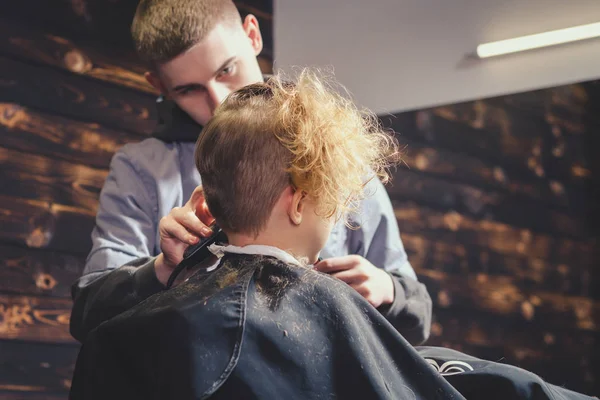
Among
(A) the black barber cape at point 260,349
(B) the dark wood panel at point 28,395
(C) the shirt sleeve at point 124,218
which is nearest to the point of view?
(A) the black barber cape at point 260,349

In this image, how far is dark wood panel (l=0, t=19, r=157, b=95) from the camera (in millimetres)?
2484

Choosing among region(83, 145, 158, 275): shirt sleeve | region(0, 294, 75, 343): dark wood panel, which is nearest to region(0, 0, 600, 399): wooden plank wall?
region(0, 294, 75, 343): dark wood panel

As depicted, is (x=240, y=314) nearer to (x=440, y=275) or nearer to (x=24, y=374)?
(x=24, y=374)

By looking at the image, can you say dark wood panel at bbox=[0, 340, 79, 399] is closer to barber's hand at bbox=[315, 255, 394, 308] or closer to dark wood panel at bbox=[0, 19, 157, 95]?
dark wood panel at bbox=[0, 19, 157, 95]

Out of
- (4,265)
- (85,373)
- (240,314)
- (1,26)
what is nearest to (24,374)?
(4,265)

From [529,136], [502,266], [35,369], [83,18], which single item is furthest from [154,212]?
[529,136]

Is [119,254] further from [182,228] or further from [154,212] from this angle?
[182,228]

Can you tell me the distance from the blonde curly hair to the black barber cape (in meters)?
0.11

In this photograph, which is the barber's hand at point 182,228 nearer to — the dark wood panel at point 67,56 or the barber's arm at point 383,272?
the barber's arm at point 383,272

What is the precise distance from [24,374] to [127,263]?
0.84 meters

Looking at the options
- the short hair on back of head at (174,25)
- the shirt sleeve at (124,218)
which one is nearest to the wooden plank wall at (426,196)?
the shirt sleeve at (124,218)

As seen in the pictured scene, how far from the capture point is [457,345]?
3959mm

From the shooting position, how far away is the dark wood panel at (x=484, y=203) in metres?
3.93

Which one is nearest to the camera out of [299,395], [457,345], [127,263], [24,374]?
[299,395]
